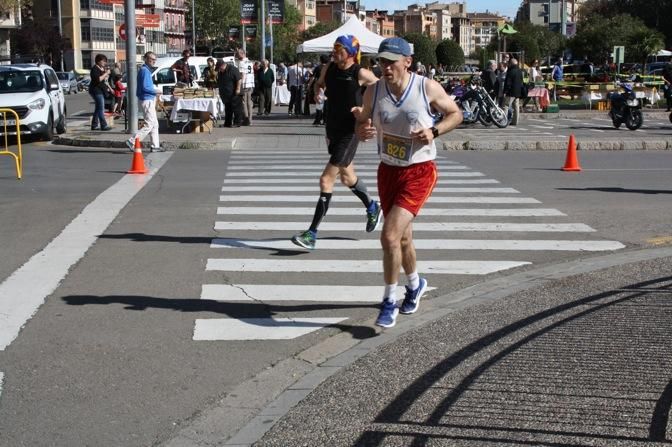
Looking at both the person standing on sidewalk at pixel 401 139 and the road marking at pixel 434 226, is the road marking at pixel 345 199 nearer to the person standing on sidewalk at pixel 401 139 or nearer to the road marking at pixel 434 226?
the road marking at pixel 434 226

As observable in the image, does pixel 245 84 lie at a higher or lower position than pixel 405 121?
higher

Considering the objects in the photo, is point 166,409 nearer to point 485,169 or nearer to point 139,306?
point 139,306

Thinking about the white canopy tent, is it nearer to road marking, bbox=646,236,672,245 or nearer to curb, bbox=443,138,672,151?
curb, bbox=443,138,672,151

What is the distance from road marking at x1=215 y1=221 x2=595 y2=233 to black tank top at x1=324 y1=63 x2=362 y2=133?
1.65 m

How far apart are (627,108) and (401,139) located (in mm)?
21825

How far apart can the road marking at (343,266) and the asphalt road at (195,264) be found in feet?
0.13

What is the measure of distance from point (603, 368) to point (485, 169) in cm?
1231

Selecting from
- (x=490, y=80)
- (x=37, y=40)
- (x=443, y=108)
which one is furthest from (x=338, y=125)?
(x=37, y=40)

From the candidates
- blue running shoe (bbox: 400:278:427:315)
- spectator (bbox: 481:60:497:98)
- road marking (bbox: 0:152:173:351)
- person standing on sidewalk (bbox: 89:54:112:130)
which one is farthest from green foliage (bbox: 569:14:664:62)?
blue running shoe (bbox: 400:278:427:315)

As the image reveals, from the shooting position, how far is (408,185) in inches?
289

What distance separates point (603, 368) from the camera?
6.22 metres

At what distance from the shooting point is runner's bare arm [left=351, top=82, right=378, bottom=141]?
24.8 ft

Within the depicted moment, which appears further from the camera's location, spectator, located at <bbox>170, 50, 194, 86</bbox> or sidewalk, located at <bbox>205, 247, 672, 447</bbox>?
spectator, located at <bbox>170, 50, 194, 86</bbox>

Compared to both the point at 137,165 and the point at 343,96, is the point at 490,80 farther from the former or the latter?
the point at 343,96
